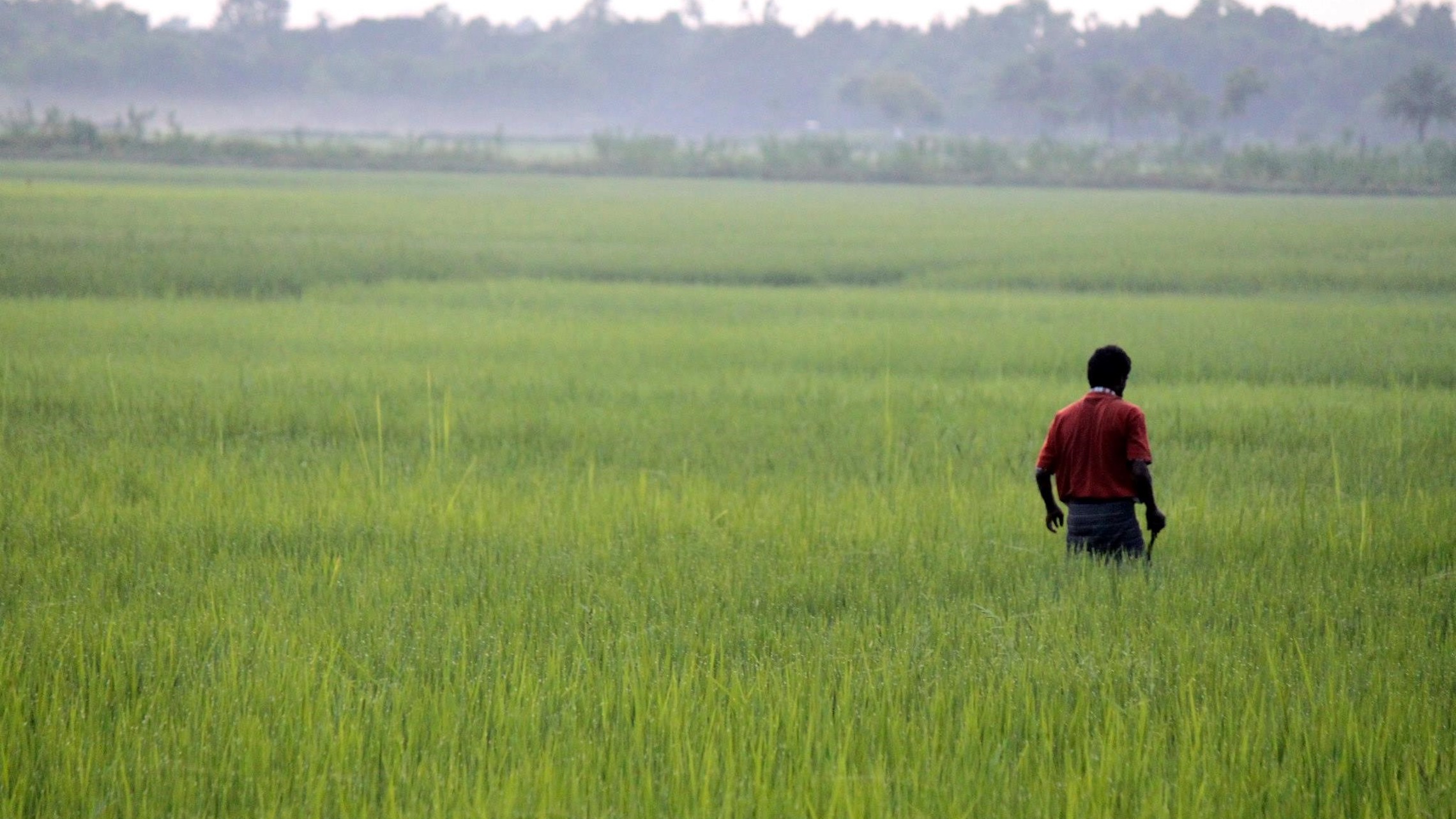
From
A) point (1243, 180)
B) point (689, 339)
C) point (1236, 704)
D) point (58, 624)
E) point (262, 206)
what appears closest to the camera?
point (1236, 704)

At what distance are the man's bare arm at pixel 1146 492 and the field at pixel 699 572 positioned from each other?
0.99ft

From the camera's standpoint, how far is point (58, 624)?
4.36 meters

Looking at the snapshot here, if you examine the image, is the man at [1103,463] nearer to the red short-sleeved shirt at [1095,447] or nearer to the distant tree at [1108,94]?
the red short-sleeved shirt at [1095,447]

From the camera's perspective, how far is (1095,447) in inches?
187

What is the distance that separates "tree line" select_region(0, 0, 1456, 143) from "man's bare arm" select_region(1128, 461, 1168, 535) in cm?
8941

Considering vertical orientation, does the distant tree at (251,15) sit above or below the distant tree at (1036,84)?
above

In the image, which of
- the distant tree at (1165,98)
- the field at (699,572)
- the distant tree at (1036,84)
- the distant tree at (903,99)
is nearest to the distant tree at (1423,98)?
the distant tree at (1165,98)

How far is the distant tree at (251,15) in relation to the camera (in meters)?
127

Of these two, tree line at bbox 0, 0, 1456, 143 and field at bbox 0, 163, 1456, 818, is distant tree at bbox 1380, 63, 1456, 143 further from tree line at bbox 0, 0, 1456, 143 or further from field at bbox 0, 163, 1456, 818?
field at bbox 0, 163, 1456, 818

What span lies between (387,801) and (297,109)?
118816 mm

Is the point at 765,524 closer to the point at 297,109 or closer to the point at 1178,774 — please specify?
the point at 1178,774

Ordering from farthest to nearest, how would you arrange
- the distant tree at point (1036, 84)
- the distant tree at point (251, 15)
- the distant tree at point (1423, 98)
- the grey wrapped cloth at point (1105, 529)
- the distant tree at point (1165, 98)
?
1. the distant tree at point (251, 15)
2. the distant tree at point (1036, 84)
3. the distant tree at point (1165, 98)
4. the distant tree at point (1423, 98)
5. the grey wrapped cloth at point (1105, 529)

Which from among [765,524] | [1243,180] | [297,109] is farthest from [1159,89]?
[765,524]

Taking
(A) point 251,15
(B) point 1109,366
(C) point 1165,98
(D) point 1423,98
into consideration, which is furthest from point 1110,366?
(A) point 251,15
